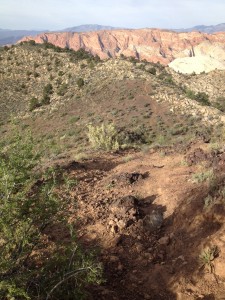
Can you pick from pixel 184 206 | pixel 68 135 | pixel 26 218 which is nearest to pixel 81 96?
pixel 68 135

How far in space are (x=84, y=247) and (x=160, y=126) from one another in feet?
71.4

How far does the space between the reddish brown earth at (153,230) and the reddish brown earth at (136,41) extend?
126 metres

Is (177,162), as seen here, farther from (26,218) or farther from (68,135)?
(68,135)

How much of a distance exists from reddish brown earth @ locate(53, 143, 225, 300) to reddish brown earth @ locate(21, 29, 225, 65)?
126 meters

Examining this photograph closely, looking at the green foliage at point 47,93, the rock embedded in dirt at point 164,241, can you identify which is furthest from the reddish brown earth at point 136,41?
the rock embedded in dirt at point 164,241

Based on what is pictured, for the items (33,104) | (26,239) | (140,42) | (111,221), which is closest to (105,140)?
(111,221)

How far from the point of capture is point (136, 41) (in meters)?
164

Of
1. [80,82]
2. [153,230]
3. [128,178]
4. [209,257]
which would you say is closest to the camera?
[209,257]

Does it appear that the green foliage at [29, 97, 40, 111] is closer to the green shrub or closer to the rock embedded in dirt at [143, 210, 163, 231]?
the green shrub

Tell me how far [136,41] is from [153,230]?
166 metres

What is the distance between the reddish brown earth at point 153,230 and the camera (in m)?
6.15

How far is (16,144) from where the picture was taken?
5211 mm

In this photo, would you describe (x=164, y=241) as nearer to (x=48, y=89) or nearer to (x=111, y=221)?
(x=111, y=221)

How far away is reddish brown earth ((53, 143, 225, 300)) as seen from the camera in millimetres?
6152
